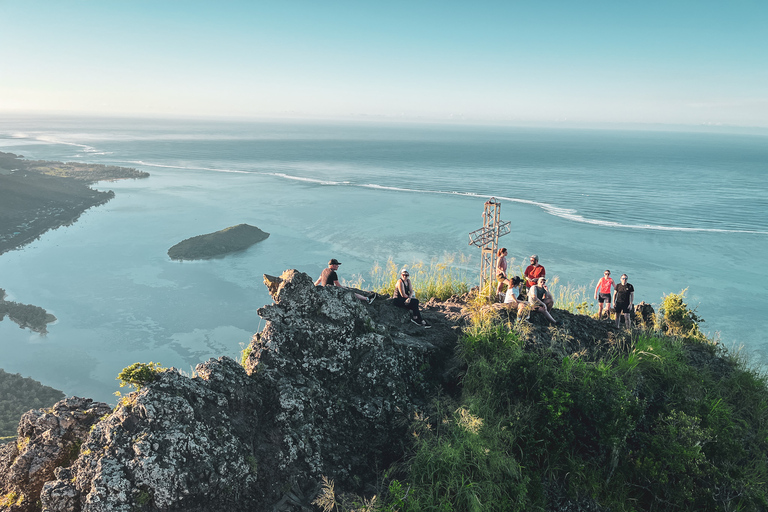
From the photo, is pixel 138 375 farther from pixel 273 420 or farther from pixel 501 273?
pixel 501 273

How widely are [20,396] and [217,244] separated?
82.4ft

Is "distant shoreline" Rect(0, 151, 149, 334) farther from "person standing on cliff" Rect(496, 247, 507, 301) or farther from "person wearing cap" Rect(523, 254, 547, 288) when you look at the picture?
"person wearing cap" Rect(523, 254, 547, 288)

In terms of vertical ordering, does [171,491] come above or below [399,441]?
above

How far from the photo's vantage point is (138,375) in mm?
7027

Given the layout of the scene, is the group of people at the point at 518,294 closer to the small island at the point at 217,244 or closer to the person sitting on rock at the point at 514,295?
the person sitting on rock at the point at 514,295

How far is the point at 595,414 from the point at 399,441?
12.9 feet

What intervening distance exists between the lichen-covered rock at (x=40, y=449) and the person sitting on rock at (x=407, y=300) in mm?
6696

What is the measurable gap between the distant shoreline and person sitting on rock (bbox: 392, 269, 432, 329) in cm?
3355

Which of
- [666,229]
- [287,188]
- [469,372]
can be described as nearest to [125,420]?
[469,372]

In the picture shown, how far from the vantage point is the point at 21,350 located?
1160 inches

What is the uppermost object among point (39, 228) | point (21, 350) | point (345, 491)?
point (345, 491)

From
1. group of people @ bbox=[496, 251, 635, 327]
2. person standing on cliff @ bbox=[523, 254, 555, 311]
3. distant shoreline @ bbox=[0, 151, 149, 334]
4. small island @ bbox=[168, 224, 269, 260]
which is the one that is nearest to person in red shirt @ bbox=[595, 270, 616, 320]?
group of people @ bbox=[496, 251, 635, 327]

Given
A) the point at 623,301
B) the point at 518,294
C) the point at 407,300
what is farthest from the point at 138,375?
the point at 623,301

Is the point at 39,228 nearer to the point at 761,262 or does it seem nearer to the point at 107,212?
the point at 107,212
